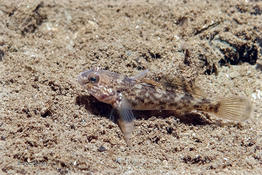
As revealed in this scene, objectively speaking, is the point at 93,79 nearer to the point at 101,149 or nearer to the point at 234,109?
the point at 101,149

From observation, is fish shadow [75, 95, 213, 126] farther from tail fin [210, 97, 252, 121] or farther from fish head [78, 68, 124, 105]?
tail fin [210, 97, 252, 121]

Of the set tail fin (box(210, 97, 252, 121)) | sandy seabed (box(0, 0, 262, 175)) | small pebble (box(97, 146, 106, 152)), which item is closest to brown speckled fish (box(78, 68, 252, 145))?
tail fin (box(210, 97, 252, 121))

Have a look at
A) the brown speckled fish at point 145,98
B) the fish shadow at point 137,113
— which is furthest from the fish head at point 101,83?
the fish shadow at point 137,113

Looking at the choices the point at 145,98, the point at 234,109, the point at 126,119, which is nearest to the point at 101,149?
the point at 126,119

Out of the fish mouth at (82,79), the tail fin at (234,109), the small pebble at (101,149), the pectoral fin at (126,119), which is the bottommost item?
the small pebble at (101,149)

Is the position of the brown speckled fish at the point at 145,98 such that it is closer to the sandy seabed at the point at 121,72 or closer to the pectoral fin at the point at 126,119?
the pectoral fin at the point at 126,119

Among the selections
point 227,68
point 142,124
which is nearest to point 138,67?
point 142,124
